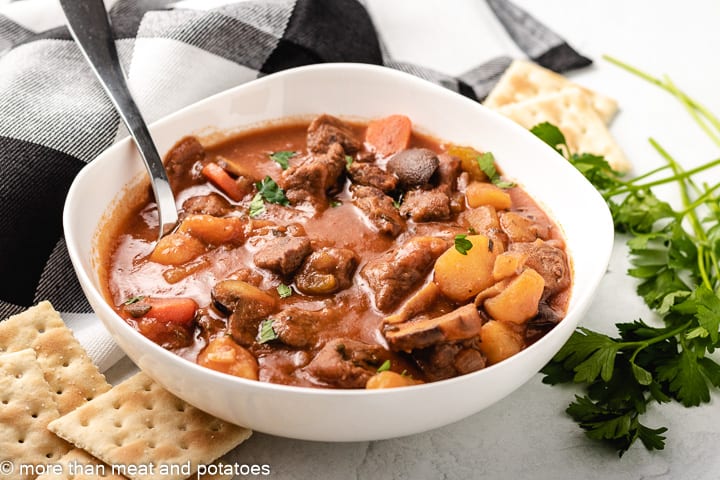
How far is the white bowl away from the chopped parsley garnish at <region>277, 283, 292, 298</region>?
695 millimetres

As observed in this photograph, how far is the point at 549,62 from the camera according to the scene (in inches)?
270

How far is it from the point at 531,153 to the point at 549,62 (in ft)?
7.46

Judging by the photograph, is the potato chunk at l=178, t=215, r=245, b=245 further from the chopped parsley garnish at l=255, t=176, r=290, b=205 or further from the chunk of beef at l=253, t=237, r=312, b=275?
the chopped parsley garnish at l=255, t=176, r=290, b=205

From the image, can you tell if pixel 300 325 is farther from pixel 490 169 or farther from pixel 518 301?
pixel 490 169

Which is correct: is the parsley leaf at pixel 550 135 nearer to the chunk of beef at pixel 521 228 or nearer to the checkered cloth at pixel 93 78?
the chunk of beef at pixel 521 228

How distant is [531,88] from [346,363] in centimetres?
347

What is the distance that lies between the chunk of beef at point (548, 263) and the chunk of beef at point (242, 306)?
1.31 m

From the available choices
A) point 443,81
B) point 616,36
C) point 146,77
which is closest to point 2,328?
point 146,77

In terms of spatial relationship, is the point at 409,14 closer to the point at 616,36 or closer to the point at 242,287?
the point at 616,36

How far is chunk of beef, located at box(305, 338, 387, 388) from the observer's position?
3.66 metres

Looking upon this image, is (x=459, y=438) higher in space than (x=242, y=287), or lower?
lower

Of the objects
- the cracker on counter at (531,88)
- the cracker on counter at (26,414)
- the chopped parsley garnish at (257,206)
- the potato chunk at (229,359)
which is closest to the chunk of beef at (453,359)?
the potato chunk at (229,359)

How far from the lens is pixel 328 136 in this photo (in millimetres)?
5074

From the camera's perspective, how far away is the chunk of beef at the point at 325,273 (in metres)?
4.14
